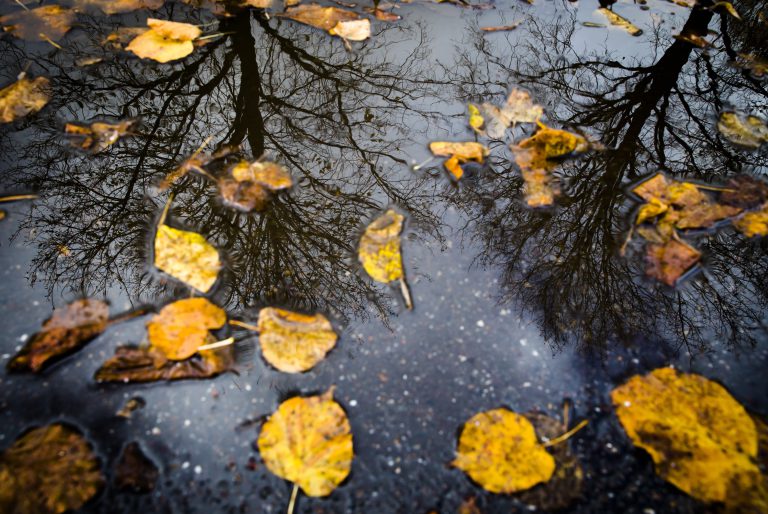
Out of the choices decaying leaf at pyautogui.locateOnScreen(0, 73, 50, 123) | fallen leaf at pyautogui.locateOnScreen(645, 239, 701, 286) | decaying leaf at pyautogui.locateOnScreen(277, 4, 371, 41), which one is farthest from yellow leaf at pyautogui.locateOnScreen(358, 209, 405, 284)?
decaying leaf at pyautogui.locateOnScreen(0, 73, 50, 123)

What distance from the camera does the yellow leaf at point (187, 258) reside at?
1.75 meters

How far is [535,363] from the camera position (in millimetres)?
1655

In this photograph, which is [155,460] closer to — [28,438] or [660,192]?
[28,438]

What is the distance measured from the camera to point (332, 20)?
3.12m

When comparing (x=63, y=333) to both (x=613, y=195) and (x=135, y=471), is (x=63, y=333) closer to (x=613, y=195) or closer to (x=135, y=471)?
(x=135, y=471)

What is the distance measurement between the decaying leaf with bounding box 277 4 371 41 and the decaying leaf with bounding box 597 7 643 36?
6.20 ft

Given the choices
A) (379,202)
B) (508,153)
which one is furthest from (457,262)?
(508,153)

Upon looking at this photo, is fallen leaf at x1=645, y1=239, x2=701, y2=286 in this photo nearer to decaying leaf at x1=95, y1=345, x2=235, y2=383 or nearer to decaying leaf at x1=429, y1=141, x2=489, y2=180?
decaying leaf at x1=429, y1=141, x2=489, y2=180

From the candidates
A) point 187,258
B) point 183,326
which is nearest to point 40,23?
point 187,258

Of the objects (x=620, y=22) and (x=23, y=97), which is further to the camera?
(x=620, y=22)

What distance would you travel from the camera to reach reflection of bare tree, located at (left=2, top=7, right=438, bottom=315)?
1844 mm

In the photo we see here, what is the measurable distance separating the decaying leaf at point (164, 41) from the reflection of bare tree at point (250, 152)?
80 mm

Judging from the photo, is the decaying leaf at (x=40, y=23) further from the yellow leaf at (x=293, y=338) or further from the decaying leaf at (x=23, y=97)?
the yellow leaf at (x=293, y=338)

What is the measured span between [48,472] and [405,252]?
1.42 meters
